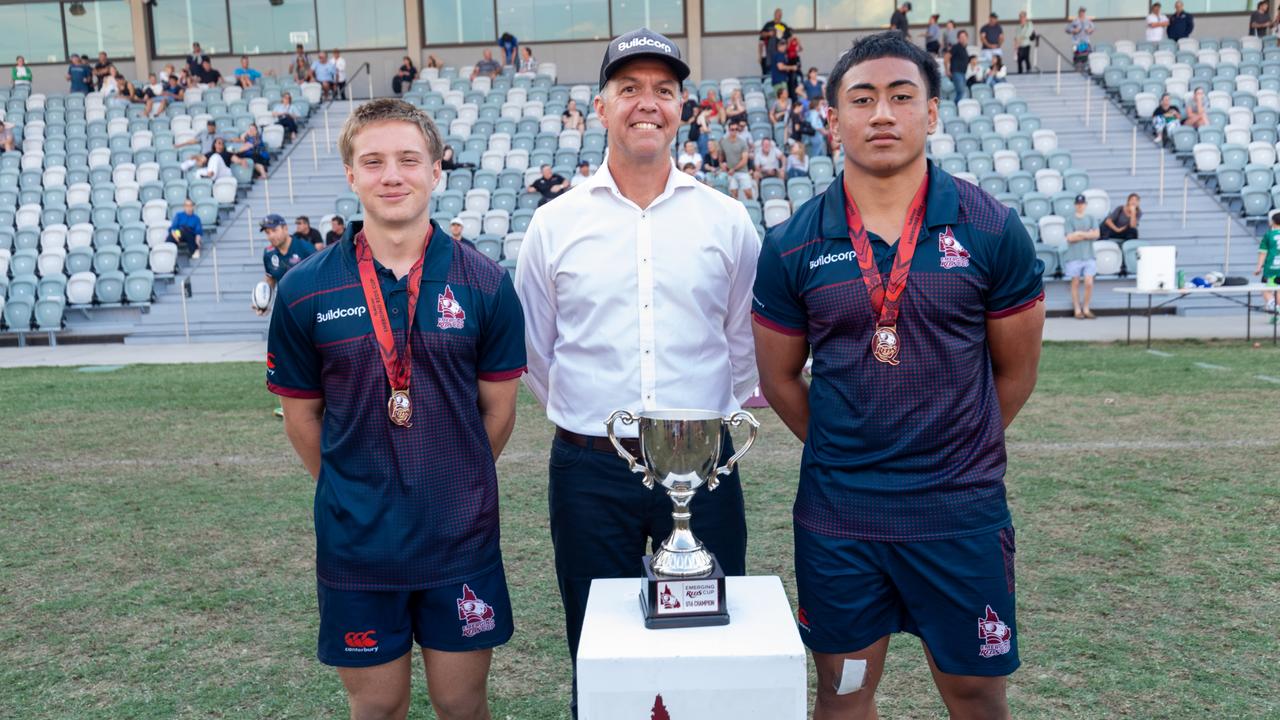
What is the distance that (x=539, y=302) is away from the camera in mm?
2887

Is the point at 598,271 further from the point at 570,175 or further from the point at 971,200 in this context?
the point at 570,175

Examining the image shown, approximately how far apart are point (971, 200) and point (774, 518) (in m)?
3.19

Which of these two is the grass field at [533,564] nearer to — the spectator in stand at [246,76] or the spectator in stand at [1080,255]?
the spectator in stand at [1080,255]

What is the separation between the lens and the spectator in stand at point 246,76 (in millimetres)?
22316

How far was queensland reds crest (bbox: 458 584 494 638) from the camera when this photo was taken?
2.39 meters

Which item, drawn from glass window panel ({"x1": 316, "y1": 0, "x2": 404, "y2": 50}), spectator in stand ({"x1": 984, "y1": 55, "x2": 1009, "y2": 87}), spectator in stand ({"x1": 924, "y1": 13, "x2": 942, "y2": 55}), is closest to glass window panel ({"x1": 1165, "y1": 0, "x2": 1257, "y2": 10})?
spectator in stand ({"x1": 984, "y1": 55, "x2": 1009, "y2": 87})

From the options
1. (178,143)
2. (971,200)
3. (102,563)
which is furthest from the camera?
(178,143)

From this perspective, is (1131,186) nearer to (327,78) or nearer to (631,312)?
→ (327,78)

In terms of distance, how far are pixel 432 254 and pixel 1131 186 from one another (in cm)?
1713

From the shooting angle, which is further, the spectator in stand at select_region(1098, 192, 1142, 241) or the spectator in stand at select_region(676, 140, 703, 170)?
the spectator in stand at select_region(676, 140, 703, 170)

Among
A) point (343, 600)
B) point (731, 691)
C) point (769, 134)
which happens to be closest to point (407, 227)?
point (343, 600)

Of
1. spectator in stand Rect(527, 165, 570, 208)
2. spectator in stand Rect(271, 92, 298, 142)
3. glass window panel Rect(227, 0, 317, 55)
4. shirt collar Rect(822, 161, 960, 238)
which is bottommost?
shirt collar Rect(822, 161, 960, 238)

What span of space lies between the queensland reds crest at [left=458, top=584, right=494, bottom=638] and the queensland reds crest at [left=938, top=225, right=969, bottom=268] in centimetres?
133

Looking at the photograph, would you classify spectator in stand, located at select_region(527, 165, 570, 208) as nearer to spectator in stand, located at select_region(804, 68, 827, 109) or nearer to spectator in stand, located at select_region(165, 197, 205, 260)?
spectator in stand, located at select_region(165, 197, 205, 260)
